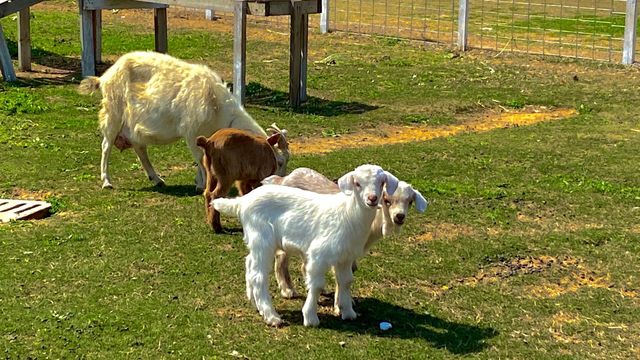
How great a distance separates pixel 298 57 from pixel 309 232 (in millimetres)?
8029

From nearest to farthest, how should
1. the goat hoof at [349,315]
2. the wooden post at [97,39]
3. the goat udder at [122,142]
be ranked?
the goat hoof at [349,315], the goat udder at [122,142], the wooden post at [97,39]

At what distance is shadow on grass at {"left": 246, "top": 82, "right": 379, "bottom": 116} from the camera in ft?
42.5

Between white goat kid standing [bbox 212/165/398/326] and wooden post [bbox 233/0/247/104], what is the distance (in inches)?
272

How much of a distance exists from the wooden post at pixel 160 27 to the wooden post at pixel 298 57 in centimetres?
262

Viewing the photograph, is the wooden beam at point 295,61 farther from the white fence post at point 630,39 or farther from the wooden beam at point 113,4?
the white fence post at point 630,39

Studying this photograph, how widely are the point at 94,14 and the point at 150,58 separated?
637 centimetres

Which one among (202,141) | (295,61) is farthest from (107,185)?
(295,61)

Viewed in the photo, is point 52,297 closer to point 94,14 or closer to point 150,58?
point 150,58

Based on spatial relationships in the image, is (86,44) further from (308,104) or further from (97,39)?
Result: (308,104)

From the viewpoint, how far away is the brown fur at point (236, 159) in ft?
25.0

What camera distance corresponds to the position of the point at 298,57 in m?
13.5

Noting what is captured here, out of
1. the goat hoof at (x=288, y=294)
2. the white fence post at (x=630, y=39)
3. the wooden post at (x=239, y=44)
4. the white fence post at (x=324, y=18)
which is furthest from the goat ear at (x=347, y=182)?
the white fence post at (x=324, y=18)

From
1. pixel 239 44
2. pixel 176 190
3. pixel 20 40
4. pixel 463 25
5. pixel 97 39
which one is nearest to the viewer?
pixel 176 190

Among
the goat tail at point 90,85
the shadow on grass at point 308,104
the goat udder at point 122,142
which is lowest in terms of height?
the shadow on grass at point 308,104
